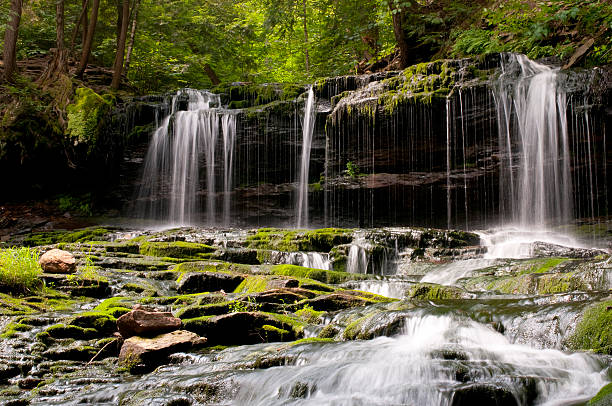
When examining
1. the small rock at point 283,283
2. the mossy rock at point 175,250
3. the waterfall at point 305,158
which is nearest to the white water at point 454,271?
the small rock at point 283,283

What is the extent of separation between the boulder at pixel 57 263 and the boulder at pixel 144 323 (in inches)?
138

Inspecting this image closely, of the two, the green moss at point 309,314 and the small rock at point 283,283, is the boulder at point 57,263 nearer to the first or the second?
the small rock at point 283,283

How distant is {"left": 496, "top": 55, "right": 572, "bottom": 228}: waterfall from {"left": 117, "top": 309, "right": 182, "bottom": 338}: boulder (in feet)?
A: 38.4

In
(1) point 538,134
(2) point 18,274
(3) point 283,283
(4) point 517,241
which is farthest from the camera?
(1) point 538,134

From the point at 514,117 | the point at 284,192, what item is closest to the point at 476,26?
the point at 514,117

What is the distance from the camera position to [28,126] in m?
18.5

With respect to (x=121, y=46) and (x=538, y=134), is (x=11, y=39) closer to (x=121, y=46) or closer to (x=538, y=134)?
(x=121, y=46)

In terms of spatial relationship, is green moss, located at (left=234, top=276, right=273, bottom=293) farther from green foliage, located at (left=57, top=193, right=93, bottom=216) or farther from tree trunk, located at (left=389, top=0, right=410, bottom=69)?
green foliage, located at (left=57, top=193, right=93, bottom=216)

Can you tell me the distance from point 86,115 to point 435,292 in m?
15.8

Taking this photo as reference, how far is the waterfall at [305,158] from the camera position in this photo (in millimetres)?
17500

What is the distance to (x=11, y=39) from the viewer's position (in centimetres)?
1823

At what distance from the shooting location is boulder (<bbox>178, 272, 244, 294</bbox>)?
8.67m

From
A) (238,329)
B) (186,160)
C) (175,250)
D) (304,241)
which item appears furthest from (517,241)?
(186,160)

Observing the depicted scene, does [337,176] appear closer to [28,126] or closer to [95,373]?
[28,126]
